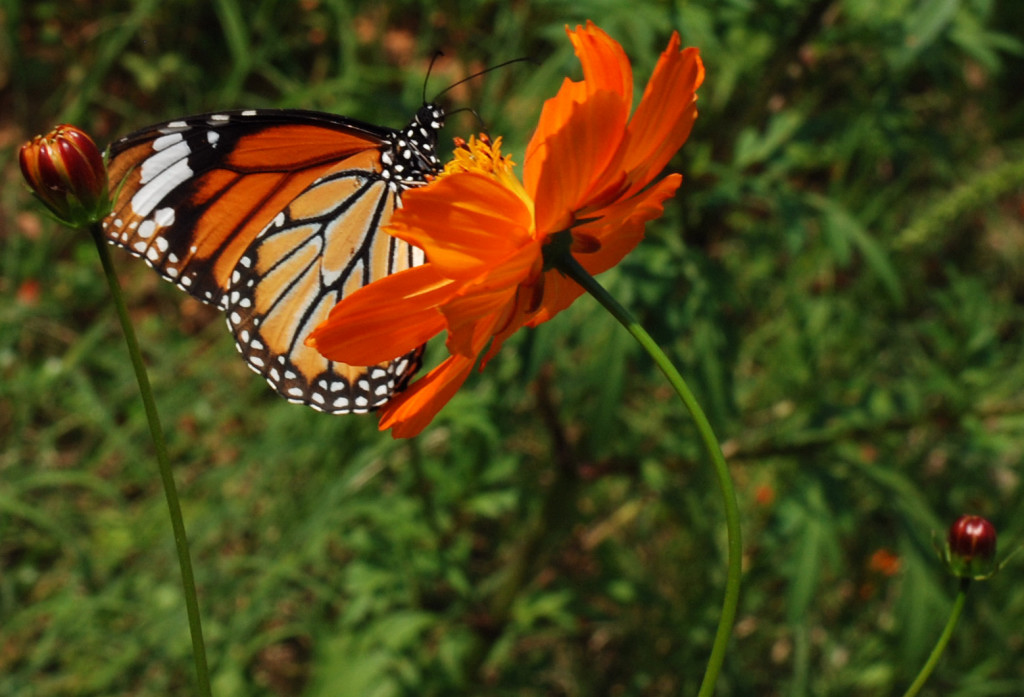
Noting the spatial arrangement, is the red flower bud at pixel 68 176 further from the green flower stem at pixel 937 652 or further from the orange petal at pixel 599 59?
the green flower stem at pixel 937 652

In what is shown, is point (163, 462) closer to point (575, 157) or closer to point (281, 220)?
point (575, 157)

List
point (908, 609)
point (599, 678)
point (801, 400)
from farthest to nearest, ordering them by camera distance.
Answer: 1. point (599, 678)
2. point (801, 400)
3. point (908, 609)

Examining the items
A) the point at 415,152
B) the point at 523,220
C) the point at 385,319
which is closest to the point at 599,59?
the point at 523,220

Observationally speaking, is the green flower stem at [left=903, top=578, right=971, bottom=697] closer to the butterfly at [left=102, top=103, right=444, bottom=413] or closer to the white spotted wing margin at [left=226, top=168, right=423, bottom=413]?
the butterfly at [left=102, top=103, right=444, bottom=413]

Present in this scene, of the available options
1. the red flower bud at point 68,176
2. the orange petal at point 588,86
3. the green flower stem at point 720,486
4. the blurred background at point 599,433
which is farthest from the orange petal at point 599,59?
the blurred background at point 599,433

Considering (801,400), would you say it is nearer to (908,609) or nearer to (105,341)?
(908,609)

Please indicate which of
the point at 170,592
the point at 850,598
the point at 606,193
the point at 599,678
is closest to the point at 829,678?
the point at 850,598
